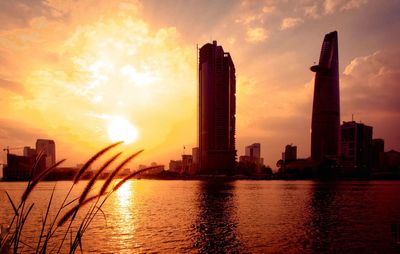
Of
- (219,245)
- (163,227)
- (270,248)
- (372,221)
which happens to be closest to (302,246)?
(270,248)

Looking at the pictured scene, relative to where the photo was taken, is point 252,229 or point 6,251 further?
point 252,229

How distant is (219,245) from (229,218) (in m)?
22.2

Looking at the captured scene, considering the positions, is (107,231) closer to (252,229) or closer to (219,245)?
(219,245)

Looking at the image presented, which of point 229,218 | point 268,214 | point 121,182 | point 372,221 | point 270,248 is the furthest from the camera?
point 268,214

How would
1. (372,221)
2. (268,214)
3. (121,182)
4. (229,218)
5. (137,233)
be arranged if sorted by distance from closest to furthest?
(121,182), (137,233), (372,221), (229,218), (268,214)

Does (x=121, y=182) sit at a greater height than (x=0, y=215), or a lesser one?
greater

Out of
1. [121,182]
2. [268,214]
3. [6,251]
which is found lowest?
[268,214]

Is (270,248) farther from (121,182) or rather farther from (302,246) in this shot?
(121,182)

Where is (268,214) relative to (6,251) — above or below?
below

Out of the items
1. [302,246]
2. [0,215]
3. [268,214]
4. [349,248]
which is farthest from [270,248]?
[0,215]

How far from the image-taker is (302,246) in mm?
36375

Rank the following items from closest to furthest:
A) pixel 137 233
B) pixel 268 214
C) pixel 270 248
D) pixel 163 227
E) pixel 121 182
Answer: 1. pixel 121 182
2. pixel 270 248
3. pixel 137 233
4. pixel 163 227
5. pixel 268 214

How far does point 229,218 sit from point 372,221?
84.9 ft

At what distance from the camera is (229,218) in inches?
2319
